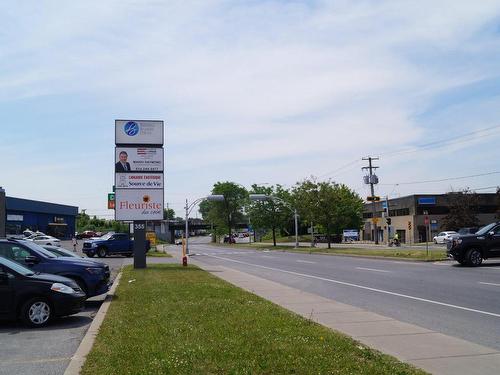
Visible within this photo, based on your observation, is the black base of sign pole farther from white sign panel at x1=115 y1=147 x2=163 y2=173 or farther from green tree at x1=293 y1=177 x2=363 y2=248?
green tree at x1=293 y1=177 x2=363 y2=248

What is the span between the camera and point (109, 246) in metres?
42.2

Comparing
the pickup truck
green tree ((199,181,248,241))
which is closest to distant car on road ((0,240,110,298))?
the pickup truck

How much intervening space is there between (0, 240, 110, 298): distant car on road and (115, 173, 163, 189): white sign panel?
513 inches

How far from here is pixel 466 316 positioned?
11.3 m

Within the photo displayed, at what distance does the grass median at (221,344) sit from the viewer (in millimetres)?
6234

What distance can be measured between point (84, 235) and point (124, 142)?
7690 cm

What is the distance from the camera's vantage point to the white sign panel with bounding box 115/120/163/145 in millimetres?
26797

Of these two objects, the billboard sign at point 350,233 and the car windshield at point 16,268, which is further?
the billboard sign at point 350,233

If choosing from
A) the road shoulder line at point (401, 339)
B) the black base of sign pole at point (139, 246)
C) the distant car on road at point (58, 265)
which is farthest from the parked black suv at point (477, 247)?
the distant car on road at point (58, 265)

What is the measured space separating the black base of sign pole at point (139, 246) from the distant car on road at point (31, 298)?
1488 cm

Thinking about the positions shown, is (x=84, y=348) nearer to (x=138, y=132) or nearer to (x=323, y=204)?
(x=138, y=132)

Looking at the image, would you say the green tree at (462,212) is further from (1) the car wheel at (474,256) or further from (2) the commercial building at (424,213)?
(1) the car wheel at (474,256)

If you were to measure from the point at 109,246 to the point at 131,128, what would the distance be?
57.7ft

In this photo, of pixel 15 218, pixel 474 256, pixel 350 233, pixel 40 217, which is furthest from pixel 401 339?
pixel 40 217
